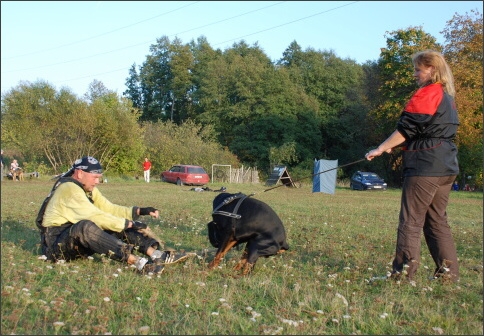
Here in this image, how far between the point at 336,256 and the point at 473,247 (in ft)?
7.99

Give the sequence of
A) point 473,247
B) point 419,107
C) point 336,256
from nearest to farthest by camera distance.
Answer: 1. point 419,107
2. point 336,256
3. point 473,247

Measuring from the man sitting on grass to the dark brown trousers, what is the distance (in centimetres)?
225

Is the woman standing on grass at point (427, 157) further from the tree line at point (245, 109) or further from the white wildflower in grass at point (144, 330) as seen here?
the tree line at point (245, 109)

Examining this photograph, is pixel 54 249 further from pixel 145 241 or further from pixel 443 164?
pixel 443 164

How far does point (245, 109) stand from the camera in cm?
5459

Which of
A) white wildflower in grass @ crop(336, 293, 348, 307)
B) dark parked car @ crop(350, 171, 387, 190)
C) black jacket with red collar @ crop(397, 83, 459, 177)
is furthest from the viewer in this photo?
dark parked car @ crop(350, 171, 387, 190)

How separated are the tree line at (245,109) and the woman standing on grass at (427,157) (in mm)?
30794

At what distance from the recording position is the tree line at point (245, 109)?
37.4 m

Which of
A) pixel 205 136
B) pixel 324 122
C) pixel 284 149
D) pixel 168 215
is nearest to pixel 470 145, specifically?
pixel 284 149

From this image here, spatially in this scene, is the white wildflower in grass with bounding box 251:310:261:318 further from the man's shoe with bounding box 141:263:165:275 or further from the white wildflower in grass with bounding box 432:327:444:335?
the man's shoe with bounding box 141:263:165:275

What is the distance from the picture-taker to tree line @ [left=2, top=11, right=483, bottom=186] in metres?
37.4

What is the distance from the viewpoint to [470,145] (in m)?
35.5

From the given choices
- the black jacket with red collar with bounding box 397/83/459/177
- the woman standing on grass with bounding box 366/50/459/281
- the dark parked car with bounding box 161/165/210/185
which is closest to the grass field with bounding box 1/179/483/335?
the woman standing on grass with bounding box 366/50/459/281

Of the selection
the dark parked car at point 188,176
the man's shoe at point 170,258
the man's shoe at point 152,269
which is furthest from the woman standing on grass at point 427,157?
the dark parked car at point 188,176
